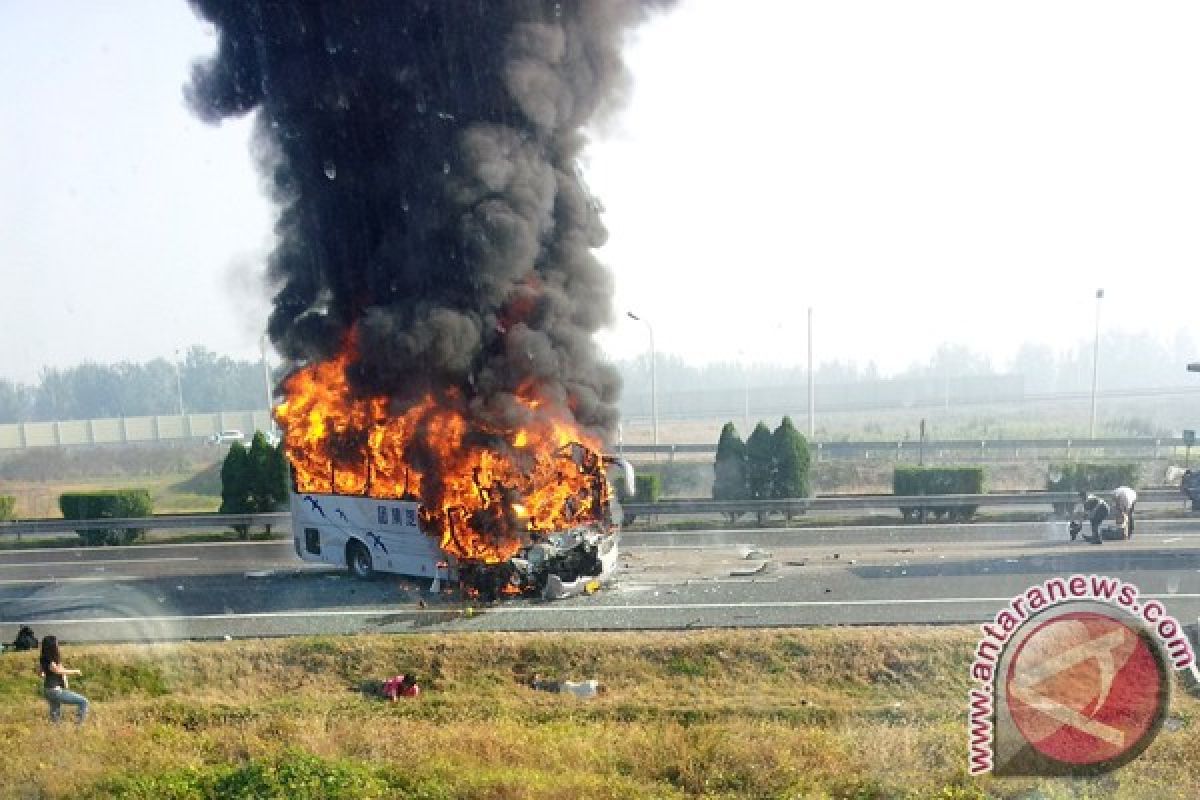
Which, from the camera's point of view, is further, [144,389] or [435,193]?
[144,389]

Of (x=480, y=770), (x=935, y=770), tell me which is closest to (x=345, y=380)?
(x=480, y=770)

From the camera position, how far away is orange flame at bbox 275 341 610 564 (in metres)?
15.0

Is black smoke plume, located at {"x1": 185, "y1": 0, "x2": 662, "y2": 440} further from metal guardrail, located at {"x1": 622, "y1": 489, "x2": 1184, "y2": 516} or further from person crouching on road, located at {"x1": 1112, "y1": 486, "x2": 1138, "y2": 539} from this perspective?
person crouching on road, located at {"x1": 1112, "y1": 486, "x2": 1138, "y2": 539}

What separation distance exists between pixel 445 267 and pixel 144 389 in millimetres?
75662

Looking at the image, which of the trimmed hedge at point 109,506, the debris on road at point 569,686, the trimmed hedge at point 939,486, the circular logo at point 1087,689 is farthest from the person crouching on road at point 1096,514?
the trimmed hedge at point 109,506

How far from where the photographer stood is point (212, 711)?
10.4 meters

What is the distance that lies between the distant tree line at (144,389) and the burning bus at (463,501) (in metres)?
68.2

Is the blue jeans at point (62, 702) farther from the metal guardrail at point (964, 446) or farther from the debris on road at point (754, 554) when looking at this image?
the metal guardrail at point (964, 446)

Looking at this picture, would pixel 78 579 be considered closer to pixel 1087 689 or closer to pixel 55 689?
pixel 55 689

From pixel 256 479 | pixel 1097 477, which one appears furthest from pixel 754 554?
pixel 256 479

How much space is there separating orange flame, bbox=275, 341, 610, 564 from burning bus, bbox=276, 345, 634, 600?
0.8 inches

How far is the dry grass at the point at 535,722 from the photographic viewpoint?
7516 millimetres

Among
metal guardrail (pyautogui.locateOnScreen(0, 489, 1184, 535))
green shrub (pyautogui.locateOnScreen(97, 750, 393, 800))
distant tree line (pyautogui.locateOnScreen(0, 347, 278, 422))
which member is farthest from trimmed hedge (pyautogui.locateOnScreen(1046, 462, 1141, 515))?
distant tree line (pyautogui.locateOnScreen(0, 347, 278, 422))

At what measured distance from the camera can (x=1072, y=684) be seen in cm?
888
